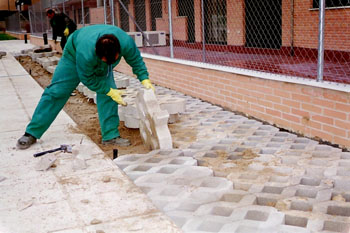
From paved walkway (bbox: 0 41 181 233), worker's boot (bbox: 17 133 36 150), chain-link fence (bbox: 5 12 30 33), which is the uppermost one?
chain-link fence (bbox: 5 12 30 33)

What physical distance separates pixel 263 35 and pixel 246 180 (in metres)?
9.26

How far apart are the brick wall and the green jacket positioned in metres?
1.69

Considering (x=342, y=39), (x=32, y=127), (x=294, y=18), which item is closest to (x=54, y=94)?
(x=32, y=127)

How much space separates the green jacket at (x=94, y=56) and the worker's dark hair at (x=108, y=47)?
151 millimetres

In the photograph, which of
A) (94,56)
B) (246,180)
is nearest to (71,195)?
(246,180)

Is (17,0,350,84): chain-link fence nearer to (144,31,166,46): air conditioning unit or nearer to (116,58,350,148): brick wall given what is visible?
(144,31,166,46): air conditioning unit

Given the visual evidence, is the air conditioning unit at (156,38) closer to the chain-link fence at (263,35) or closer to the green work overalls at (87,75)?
the chain-link fence at (263,35)

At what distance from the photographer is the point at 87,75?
4.95 m

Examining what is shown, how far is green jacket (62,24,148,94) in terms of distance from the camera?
4871 millimetres

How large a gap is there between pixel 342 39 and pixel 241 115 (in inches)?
178

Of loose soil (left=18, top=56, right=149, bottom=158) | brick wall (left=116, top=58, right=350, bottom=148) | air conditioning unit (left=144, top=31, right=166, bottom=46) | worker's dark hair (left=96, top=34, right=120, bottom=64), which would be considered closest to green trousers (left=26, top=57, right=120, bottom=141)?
loose soil (left=18, top=56, right=149, bottom=158)

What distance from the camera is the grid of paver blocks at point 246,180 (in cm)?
325

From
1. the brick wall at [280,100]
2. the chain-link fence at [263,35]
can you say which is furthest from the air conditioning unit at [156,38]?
the brick wall at [280,100]

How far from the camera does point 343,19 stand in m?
10.3
